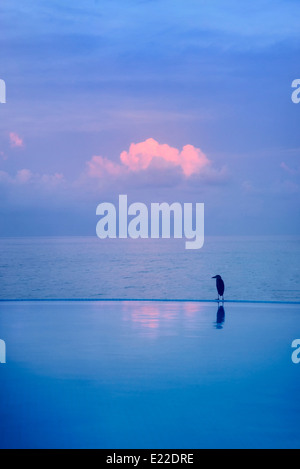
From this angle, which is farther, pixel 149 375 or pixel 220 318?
pixel 220 318

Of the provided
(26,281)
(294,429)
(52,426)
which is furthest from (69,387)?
(26,281)

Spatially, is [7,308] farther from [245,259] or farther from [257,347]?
[245,259]

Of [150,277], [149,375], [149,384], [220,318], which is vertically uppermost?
[150,277]

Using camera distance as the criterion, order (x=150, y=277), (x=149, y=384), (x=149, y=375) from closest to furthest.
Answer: (x=149, y=384) → (x=149, y=375) → (x=150, y=277)

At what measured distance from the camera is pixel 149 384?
19.4ft

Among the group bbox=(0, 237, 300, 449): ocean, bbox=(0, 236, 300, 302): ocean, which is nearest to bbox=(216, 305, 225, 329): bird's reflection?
bbox=(0, 237, 300, 449): ocean

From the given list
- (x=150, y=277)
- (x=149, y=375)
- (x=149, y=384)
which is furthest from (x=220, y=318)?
(x=150, y=277)

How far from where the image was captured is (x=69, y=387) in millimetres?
5883

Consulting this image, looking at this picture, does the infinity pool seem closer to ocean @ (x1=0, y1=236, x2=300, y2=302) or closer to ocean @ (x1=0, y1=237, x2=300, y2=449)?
ocean @ (x1=0, y1=237, x2=300, y2=449)

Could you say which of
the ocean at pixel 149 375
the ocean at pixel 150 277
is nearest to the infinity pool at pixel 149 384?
the ocean at pixel 149 375

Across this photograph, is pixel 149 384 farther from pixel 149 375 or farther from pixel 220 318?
pixel 220 318

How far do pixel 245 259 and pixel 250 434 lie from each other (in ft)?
227

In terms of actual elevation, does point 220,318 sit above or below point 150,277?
below
